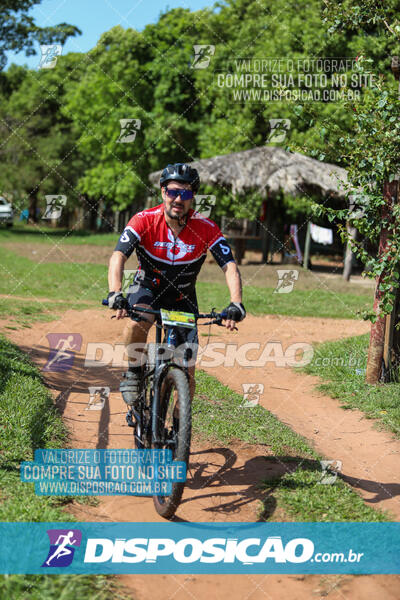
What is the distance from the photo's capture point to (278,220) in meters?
22.3

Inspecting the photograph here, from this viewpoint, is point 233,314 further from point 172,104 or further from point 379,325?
point 172,104

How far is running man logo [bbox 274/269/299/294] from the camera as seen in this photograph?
15650 mm

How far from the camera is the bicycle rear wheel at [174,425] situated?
3.66 metres

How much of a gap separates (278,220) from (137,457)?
1842 centimetres

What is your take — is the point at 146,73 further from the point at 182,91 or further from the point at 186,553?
the point at 186,553

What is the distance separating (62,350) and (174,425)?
462 centimetres

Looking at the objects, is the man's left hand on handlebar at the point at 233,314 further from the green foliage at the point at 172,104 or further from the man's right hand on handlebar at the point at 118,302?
the green foliage at the point at 172,104

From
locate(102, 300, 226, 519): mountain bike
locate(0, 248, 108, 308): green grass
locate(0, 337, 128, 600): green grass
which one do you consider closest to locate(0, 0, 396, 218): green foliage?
locate(0, 248, 108, 308): green grass

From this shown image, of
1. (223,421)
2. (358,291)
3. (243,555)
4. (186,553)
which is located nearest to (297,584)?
(243,555)

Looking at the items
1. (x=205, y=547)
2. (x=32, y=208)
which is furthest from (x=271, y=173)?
(x=32, y=208)

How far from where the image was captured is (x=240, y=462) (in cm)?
489

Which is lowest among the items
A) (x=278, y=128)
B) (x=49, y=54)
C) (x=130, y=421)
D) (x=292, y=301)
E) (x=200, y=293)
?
→ (x=130, y=421)

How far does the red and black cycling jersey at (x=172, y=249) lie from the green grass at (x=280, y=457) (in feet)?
5.20

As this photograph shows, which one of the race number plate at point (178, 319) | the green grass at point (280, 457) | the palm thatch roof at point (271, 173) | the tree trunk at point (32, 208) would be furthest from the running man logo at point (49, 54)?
the tree trunk at point (32, 208)
